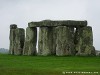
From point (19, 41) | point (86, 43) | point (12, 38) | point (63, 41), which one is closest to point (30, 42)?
point (19, 41)

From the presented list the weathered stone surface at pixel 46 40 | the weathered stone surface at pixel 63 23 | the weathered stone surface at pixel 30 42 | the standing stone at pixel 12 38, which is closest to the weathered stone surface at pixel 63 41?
the weathered stone surface at pixel 63 23

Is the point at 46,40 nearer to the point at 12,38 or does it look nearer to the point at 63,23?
the point at 63,23

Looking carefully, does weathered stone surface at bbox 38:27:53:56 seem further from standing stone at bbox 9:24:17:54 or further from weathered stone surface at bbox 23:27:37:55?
standing stone at bbox 9:24:17:54

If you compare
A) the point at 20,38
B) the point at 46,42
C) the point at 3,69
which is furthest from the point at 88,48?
the point at 3,69

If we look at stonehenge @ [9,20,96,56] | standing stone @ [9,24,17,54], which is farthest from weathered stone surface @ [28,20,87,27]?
standing stone @ [9,24,17,54]

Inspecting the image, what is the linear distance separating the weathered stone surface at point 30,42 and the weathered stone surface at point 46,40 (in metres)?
1.51

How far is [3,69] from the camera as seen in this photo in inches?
1157

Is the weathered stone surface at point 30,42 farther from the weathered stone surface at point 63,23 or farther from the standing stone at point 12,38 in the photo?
the standing stone at point 12,38

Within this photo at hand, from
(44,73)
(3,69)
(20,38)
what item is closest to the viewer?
(44,73)

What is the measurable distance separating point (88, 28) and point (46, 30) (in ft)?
15.1

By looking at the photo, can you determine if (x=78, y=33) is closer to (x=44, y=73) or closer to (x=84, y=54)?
(x=84, y=54)

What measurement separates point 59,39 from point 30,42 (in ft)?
17.9

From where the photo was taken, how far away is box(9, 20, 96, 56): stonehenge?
47.4 m

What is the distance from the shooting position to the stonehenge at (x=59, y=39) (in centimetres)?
4741
